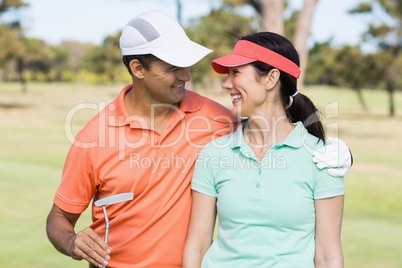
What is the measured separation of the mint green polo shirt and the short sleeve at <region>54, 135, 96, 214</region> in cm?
64

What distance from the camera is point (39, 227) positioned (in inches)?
255

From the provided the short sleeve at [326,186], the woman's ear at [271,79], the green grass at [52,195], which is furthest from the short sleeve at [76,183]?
the green grass at [52,195]

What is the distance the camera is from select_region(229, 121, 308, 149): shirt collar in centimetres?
244

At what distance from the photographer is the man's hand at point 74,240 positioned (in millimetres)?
2400

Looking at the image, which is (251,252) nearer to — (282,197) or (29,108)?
(282,197)

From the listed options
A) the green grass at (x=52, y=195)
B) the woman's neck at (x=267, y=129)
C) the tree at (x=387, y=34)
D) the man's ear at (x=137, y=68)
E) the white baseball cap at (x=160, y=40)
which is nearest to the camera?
the woman's neck at (x=267, y=129)

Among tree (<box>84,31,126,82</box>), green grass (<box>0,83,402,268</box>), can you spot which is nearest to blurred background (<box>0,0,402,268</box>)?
green grass (<box>0,83,402,268</box>)

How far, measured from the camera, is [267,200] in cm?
233

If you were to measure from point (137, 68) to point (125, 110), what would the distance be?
0.26m

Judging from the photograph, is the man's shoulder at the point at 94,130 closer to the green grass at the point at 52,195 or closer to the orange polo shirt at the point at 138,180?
the orange polo shirt at the point at 138,180

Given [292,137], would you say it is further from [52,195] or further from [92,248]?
[52,195]

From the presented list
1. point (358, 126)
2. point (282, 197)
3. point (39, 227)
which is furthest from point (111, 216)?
point (358, 126)

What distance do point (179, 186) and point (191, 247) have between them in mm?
327

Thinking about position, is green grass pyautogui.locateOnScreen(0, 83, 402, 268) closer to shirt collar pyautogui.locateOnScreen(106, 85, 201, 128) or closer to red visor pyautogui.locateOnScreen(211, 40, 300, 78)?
red visor pyautogui.locateOnScreen(211, 40, 300, 78)
